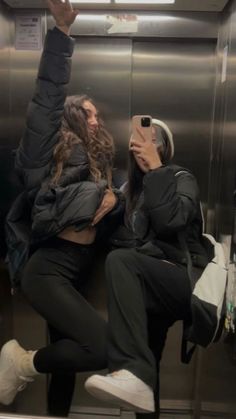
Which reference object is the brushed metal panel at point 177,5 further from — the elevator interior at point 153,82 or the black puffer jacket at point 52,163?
the black puffer jacket at point 52,163

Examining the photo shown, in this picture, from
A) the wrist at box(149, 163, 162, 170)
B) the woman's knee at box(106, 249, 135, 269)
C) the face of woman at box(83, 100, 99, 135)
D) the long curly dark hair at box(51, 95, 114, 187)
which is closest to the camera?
the woman's knee at box(106, 249, 135, 269)

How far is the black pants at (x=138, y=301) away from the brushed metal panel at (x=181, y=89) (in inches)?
35.0

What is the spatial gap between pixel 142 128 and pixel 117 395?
90 cm

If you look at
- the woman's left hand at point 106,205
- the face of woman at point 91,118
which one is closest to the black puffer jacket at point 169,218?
the woman's left hand at point 106,205

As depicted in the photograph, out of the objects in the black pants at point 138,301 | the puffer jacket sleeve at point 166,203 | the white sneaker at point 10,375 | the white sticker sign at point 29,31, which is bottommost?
the white sneaker at point 10,375

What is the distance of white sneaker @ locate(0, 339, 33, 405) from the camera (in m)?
1.92

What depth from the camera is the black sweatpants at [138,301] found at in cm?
152

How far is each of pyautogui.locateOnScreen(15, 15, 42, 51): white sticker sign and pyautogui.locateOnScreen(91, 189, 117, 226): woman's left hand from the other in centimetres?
84

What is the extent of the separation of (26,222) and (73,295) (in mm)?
460

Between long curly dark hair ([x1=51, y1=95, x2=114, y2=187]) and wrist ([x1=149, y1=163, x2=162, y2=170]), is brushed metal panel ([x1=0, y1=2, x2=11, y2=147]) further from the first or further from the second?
wrist ([x1=149, y1=163, x2=162, y2=170])

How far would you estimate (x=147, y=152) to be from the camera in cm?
177

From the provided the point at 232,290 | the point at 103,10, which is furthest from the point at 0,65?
the point at 232,290

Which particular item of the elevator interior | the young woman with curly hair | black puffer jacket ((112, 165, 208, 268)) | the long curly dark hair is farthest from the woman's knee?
the elevator interior

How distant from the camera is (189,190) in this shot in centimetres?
175
